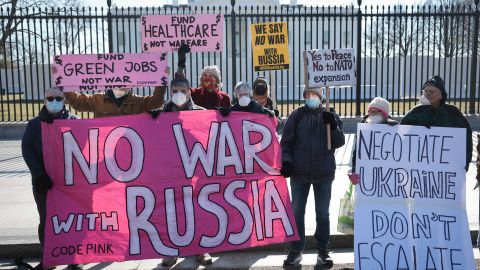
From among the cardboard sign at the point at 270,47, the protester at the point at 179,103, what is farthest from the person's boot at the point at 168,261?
the cardboard sign at the point at 270,47

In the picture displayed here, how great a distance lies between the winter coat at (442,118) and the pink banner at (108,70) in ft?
8.05

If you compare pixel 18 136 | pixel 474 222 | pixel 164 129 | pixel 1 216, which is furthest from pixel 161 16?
pixel 18 136

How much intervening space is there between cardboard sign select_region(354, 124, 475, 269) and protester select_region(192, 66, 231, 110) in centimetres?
178

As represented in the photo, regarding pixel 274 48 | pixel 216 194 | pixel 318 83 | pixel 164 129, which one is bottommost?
pixel 216 194

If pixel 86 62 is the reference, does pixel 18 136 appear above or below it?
below

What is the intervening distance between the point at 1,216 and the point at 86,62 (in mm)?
2291

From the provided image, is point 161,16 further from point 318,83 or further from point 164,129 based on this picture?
point 318,83

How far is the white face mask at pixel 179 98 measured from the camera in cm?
482

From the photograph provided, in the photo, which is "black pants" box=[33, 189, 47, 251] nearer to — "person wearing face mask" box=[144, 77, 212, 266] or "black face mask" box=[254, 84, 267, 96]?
"person wearing face mask" box=[144, 77, 212, 266]

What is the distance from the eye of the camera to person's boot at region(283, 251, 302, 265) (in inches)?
193

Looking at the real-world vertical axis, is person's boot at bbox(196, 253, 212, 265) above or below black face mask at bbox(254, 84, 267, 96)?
below

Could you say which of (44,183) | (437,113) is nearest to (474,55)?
(437,113)

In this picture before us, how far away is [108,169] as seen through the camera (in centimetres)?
466

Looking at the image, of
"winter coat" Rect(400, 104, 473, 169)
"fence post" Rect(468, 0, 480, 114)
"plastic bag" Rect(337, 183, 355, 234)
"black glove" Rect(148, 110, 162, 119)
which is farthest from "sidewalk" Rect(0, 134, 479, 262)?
"fence post" Rect(468, 0, 480, 114)
